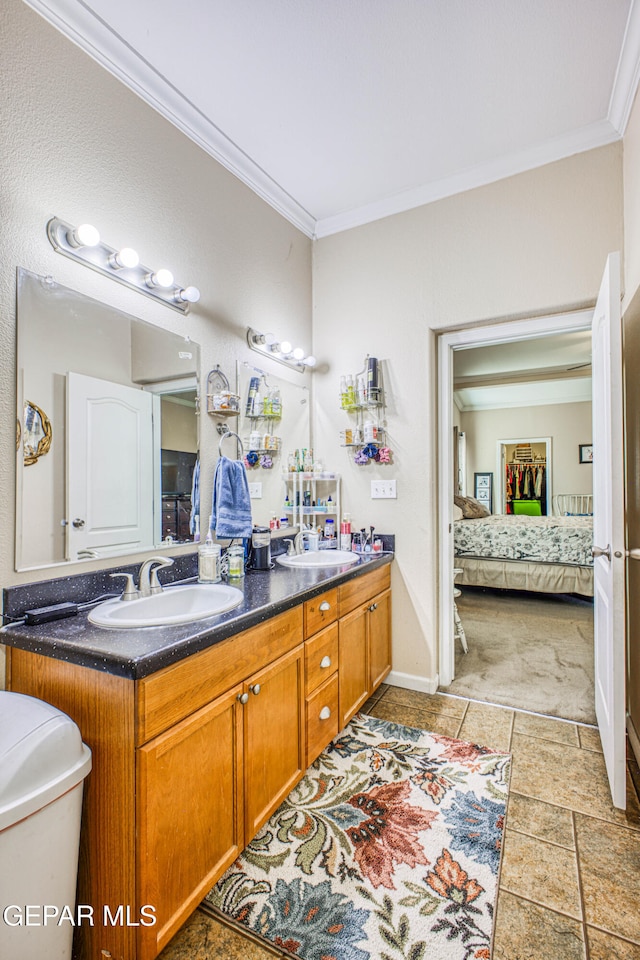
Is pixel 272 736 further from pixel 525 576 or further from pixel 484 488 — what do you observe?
pixel 484 488

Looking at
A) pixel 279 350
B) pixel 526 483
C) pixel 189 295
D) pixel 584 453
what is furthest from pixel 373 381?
pixel 526 483

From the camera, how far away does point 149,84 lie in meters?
1.85

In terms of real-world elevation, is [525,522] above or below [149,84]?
below

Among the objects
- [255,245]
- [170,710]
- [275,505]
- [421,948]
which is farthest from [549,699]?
[255,245]

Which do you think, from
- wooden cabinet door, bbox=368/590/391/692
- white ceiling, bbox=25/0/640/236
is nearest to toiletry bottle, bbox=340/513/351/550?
wooden cabinet door, bbox=368/590/391/692

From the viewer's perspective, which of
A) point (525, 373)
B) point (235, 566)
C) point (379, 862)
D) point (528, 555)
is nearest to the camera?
point (379, 862)

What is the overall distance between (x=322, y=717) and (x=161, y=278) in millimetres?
1912

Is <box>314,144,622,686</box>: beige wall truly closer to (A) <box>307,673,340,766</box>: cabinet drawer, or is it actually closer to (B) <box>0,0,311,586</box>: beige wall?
(B) <box>0,0,311,586</box>: beige wall

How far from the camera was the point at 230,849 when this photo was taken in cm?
137

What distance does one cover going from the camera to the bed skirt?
430 centimetres

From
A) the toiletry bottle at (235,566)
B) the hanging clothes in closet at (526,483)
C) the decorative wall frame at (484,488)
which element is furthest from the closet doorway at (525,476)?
the toiletry bottle at (235,566)

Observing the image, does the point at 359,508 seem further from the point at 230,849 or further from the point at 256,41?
the point at 256,41

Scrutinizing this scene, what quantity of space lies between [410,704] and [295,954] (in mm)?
1432

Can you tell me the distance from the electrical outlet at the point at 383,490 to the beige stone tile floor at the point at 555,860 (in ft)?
3.96
